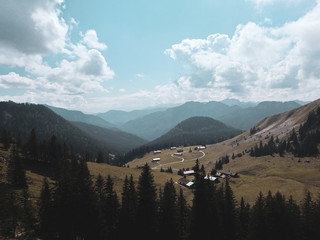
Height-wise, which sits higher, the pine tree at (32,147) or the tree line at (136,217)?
the pine tree at (32,147)

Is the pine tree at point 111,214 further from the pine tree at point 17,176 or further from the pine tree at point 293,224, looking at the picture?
the pine tree at point 293,224

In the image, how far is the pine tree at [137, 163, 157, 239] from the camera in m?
28.9

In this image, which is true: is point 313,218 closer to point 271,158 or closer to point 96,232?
point 96,232

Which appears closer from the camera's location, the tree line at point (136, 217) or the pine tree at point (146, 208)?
the tree line at point (136, 217)

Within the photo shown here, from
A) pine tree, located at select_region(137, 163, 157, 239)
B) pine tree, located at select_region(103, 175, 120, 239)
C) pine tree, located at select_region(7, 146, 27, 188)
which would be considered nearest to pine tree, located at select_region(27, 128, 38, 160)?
pine tree, located at select_region(7, 146, 27, 188)

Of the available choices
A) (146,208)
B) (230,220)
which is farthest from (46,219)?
(230,220)

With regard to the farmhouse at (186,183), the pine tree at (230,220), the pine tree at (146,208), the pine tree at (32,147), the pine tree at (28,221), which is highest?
the pine tree at (32,147)

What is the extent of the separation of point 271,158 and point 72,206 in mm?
176166

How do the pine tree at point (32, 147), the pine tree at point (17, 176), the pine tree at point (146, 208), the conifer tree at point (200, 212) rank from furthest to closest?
the pine tree at point (32, 147) → the pine tree at point (17, 176) → the pine tree at point (146, 208) → the conifer tree at point (200, 212)

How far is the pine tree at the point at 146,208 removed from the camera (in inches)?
1137

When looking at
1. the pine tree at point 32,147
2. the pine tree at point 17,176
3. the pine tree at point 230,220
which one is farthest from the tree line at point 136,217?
the pine tree at point 32,147

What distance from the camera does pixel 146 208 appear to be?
29.1 m

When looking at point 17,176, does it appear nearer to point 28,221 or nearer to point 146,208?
point 28,221

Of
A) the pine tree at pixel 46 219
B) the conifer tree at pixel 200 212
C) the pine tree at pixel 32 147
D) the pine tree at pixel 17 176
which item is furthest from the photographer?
the pine tree at pixel 32 147
